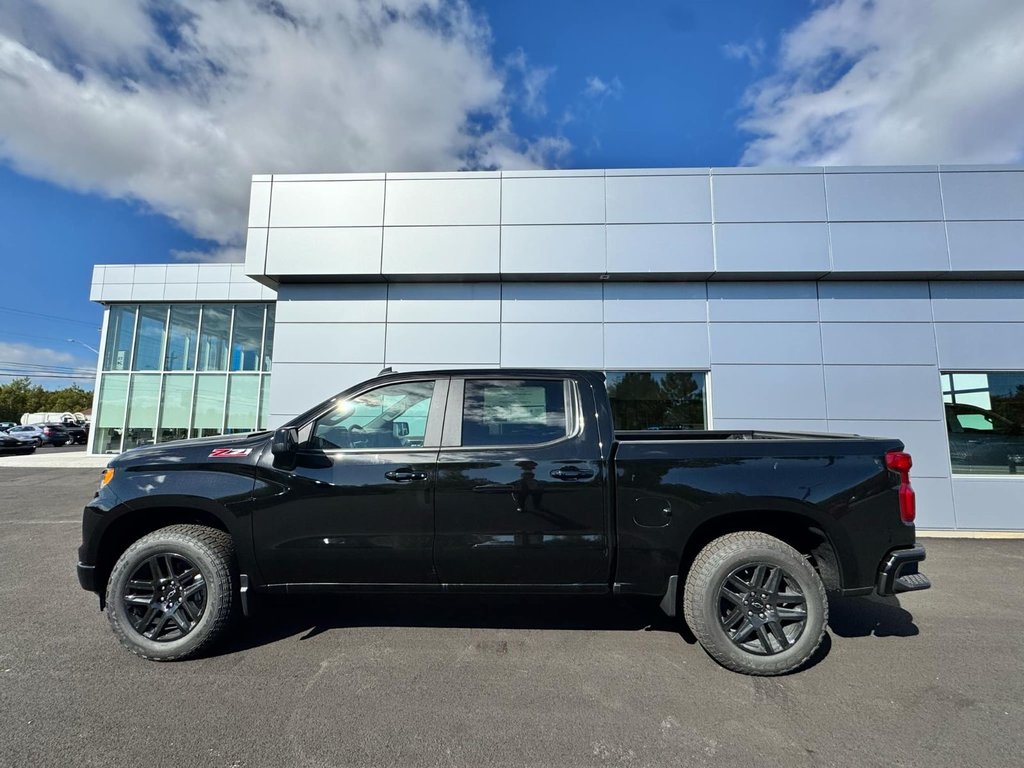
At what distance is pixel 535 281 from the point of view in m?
8.30

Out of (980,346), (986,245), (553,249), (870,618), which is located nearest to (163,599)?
(870,618)

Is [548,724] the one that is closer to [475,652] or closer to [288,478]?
[475,652]

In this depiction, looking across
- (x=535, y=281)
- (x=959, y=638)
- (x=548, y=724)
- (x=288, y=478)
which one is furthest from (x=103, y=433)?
(x=959, y=638)

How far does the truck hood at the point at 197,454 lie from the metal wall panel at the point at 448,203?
5.76m

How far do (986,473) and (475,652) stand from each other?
Answer: 896cm

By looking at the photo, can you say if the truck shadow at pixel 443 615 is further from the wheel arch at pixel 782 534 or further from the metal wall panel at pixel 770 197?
the metal wall panel at pixel 770 197

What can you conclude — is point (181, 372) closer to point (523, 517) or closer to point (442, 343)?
point (442, 343)

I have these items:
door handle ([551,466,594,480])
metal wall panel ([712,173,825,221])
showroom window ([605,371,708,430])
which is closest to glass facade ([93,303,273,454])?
showroom window ([605,371,708,430])

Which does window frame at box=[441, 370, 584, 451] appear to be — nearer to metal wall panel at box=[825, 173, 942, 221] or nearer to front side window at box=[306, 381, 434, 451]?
front side window at box=[306, 381, 434, 451]

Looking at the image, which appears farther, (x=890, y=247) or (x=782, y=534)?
(x=890, y=247)

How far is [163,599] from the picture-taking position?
316 centimetres

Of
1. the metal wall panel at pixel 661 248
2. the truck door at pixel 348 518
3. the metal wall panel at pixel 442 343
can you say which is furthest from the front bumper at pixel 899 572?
the metal wall panel at pixel 442 343

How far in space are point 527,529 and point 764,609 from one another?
1.62 m

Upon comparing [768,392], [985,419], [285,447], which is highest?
[768,392]
